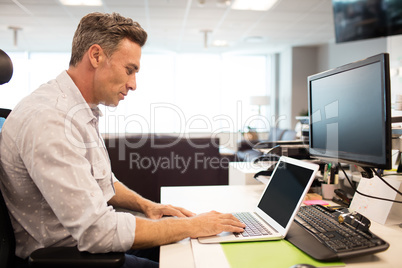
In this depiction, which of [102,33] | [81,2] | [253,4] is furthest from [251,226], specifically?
[81,2]

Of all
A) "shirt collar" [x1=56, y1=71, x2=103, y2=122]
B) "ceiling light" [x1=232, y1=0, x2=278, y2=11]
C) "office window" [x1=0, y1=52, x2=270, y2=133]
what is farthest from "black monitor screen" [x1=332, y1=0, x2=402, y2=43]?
"office window" [x1=0, y1=52, x2=270, y2=133]

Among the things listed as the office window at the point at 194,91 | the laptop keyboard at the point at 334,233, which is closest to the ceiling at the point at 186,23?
the office window at the point at 194,91

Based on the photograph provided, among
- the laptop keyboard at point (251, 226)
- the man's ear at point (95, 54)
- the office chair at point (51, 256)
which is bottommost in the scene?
the office chair at point (51, 256)

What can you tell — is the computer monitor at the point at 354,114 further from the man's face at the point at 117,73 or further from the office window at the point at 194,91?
the office window at the point at 194,91

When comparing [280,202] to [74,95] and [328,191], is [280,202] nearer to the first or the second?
[328,191]

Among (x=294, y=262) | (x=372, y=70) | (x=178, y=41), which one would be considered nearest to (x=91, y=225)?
(x=294, y=262)

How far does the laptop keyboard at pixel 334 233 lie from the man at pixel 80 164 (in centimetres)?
23

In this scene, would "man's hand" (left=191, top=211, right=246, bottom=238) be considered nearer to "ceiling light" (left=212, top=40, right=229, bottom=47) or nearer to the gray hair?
the gray hair

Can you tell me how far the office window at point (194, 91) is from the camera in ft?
24.1

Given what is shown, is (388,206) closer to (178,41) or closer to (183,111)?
(178,41)

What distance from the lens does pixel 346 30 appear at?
3.43 m

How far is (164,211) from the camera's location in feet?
3.73

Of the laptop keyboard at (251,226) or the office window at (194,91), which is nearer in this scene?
the laptop keyboard at (251,226)

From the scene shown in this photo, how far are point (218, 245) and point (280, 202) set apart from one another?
0.27 m
